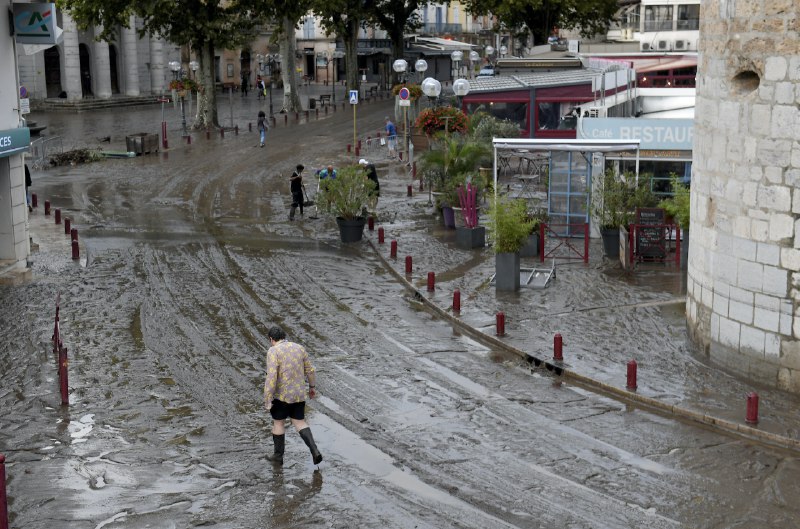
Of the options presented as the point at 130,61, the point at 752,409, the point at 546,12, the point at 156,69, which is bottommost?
the point at 752,409

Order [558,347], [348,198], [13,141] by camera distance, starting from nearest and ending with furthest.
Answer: [558,347]
[13,141]
[348,198]

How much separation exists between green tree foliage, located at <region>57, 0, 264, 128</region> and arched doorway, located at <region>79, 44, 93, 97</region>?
67.8 feet

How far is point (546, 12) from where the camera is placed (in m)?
62.0

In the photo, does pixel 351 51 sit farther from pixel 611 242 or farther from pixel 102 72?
pixel 611 242

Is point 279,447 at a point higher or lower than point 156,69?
lower

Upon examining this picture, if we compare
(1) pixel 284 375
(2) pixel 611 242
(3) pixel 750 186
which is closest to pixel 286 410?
(1) pixel 284 375

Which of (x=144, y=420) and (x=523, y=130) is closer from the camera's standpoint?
(x=144, y=420)

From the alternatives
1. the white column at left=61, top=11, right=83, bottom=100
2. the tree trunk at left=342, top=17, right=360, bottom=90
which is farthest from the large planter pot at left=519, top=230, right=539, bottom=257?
the white column at left=61, top=11, right=83, bottom=100

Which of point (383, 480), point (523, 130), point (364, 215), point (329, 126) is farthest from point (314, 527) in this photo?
point (329, 126)

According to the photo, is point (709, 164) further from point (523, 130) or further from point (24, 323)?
point (523, 130)

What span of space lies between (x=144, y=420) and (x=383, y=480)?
334 cm

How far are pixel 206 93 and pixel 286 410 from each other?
1477 inches

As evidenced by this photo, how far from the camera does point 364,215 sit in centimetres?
2534

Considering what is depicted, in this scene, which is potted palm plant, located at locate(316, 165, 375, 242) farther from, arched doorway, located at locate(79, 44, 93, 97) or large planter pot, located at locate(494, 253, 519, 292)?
arched doorway, located at locate(79, 44, 93, 97)
